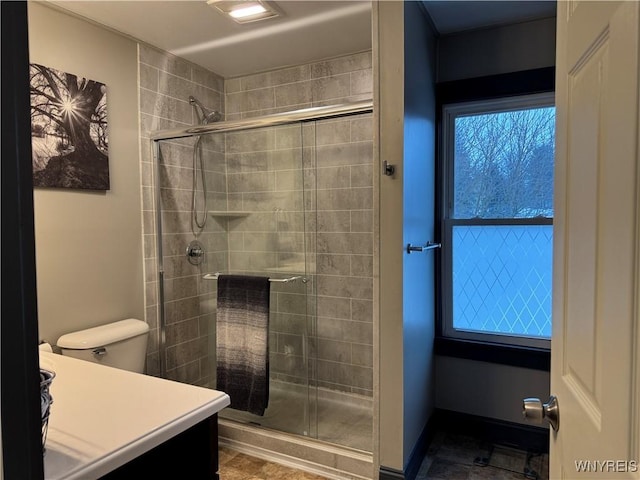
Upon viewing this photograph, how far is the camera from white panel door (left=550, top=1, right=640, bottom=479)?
512mm

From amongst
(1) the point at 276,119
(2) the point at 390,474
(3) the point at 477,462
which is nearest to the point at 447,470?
(3) the point at 477,462

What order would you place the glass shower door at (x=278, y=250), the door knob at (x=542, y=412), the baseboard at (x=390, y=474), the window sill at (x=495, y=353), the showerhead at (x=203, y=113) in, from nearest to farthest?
the door knob at (x=542, y=412), the baseboard at (x=390, y=474), the window sill at (x=495, y=353), the glass shower door at (x=278, y=250), the showerhead at (x=203, y=113)

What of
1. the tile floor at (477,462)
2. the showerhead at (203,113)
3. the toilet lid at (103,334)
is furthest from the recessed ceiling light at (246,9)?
the tile floor at (477,462)

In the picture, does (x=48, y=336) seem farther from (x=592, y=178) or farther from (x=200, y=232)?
(x=592, y=178)

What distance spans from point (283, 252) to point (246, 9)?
131cm

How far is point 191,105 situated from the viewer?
2.88 m

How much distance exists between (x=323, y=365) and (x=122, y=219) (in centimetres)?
163

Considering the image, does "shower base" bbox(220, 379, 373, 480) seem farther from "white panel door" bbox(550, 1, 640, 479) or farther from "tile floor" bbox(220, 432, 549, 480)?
"white panel door" bbox(550, 1, 640, 479)

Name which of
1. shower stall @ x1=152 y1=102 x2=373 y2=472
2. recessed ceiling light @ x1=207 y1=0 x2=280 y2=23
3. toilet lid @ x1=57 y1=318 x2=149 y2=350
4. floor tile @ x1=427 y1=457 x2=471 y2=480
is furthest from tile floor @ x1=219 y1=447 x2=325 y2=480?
recessed ceiling light @ x1=207 y1=0 x2=280 y2=23

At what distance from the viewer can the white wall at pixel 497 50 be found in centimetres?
233

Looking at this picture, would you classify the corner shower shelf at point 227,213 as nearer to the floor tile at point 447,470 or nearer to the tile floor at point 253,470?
the tile floor at point 253,470

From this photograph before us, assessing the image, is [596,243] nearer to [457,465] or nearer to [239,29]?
[457,465]

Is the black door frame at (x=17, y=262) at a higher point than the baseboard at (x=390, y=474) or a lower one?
higher

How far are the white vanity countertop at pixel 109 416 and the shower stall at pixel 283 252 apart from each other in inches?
47.2
